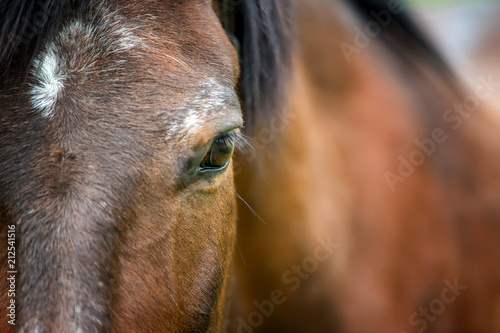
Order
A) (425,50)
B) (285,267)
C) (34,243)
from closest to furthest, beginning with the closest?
(34,243)
(285,267)
(425,50)

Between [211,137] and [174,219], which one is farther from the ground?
[211,137]

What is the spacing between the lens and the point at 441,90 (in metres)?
2.53

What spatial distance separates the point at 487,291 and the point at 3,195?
231cm

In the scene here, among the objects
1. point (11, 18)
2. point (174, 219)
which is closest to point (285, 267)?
point (174, 219)

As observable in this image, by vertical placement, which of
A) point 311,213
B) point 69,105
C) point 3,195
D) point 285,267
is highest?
point 69,105

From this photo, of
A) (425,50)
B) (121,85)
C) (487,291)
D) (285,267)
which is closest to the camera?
(121,85)

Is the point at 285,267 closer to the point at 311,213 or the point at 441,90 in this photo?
the point at 311,213

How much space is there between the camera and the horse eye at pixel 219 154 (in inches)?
48.0
